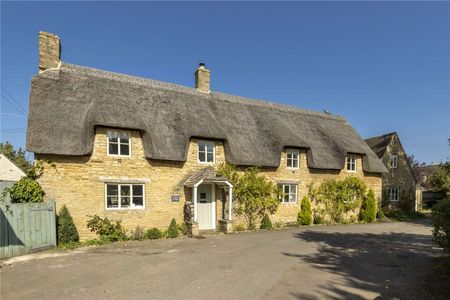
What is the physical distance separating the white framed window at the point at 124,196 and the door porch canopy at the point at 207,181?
231 cm

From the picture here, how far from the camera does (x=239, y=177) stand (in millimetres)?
17500

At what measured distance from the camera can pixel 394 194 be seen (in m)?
29.2

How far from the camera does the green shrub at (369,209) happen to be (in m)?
22.0

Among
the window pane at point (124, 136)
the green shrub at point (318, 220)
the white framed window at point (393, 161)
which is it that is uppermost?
the window pane at point (124, 136)

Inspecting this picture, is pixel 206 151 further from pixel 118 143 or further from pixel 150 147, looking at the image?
pixel 118 143

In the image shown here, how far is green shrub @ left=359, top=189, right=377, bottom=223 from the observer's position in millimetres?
22047

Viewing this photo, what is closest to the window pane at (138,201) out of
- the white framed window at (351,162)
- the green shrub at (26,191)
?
the green shrub at (26,191)

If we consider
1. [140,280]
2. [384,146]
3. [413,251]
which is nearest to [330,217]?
[413,251]

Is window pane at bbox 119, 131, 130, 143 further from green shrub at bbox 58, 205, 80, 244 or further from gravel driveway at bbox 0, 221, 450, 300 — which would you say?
gravel driveway at bbox 0, 221, 450, 300

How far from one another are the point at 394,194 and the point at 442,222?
943 inches

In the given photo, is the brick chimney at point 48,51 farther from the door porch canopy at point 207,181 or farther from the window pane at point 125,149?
the door porch canopy at point 207,181

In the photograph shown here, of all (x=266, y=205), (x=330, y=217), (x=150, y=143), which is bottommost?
(x=330, y=217)

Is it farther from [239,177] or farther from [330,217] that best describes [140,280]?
[330,217]

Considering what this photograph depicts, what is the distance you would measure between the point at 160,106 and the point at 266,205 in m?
8.40
